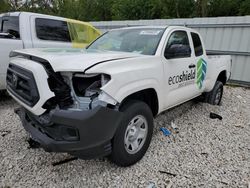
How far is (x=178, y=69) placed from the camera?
330 cm

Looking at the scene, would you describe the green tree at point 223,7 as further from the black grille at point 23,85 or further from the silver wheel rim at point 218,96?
the black grille at point 23,85

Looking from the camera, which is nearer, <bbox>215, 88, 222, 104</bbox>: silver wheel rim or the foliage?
<bbox>215, 88, 222, 104</bbox>: silver wheel rim

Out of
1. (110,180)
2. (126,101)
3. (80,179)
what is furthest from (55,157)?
(126,101)

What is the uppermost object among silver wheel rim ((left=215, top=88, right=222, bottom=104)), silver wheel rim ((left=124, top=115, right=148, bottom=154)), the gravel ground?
silver wheel rim ((left=124, top=115, right=148, bottom=154))

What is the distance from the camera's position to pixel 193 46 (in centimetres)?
396

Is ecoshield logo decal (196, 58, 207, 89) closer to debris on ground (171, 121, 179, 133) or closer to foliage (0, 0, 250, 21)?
debris on ground (171, 121, 179, 133)

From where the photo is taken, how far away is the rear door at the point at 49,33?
4688mm

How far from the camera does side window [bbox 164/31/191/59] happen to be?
3.04 meters

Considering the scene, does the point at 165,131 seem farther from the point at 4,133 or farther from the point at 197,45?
the point at 4,133

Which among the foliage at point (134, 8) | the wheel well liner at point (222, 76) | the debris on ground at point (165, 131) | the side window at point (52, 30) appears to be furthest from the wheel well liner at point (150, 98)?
the foliage at point (134, 8)

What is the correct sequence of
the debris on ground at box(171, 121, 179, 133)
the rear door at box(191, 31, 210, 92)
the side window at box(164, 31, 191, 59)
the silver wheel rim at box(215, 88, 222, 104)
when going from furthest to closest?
the silver wheel rim at box(215, 88, 222, 104) < the rear door at box(191, 31, 210, 92) < the debris on ground at box(171, 121, 179, 133) < the side window at box(164, 31, 191, 59)

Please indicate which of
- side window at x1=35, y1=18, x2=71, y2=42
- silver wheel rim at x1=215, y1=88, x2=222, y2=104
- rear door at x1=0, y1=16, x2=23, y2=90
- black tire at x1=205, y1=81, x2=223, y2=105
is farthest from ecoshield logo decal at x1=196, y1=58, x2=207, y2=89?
rear door at x1=0, y1=16, x2=23, y2=90

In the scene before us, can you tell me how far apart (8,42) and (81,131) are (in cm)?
332

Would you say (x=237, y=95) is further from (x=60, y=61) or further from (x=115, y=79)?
(x=60, y=61)
